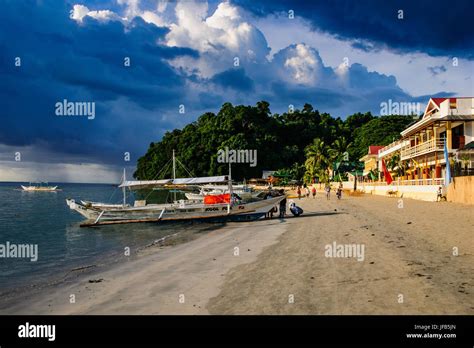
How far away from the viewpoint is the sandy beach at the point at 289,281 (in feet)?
28.1

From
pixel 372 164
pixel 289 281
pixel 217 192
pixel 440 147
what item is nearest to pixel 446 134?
pixel 440 147

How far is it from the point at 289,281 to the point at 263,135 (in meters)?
118

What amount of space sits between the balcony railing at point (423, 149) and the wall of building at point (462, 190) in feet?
33.9

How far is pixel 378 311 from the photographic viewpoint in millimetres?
7852

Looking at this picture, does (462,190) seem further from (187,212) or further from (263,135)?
(263,135)

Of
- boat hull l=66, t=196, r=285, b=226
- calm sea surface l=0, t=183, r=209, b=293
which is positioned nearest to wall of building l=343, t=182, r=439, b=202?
boat hull l=66, t=196, r=285, b=226

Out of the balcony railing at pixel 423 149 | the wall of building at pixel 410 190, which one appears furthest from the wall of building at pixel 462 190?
the balcony railing at pixel 423 149

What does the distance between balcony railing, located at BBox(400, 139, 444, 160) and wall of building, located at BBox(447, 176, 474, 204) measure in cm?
1032

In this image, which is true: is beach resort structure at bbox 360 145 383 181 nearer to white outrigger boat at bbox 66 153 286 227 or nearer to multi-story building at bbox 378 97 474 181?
multi-story building at bbox 378 97 474 181

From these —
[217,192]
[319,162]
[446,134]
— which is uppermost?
[446,134]

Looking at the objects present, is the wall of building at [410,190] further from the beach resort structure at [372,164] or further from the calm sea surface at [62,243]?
the calm sea surface at [62,243]

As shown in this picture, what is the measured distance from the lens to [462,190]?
31844 mm

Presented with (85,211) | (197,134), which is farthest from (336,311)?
(197,134)
